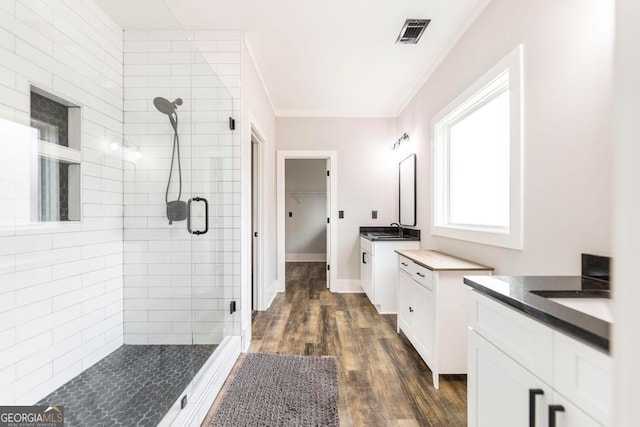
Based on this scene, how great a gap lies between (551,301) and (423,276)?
1.15m

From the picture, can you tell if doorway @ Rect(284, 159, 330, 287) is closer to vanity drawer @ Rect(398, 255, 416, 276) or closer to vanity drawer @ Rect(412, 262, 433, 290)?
vanity drawer @ Rect(398, 255, 416, 276)

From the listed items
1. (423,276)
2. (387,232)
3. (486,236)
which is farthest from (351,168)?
(486,236)

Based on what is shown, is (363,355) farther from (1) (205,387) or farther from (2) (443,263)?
(1) (205,387)

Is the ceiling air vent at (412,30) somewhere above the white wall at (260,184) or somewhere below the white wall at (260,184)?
above

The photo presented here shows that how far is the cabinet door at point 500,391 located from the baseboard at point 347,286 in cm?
272

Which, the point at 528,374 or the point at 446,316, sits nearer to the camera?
the point at 528,374

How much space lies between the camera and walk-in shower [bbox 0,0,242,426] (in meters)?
Result: 1.43

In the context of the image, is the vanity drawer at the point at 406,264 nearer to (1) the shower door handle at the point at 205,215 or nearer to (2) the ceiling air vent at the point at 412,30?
(1) the shower door handle at the point at 205,215

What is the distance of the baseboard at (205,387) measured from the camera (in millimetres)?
1323

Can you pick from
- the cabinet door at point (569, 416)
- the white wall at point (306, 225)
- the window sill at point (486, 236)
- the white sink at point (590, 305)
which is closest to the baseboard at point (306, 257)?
the white wall at point (306, 225)

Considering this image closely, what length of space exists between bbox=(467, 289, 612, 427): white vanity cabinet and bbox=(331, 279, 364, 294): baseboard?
2.72 meters

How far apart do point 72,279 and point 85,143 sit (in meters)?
0.89

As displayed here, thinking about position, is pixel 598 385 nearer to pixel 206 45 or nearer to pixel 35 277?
pixel 35 277

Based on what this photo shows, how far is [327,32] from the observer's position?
6.95 feet
